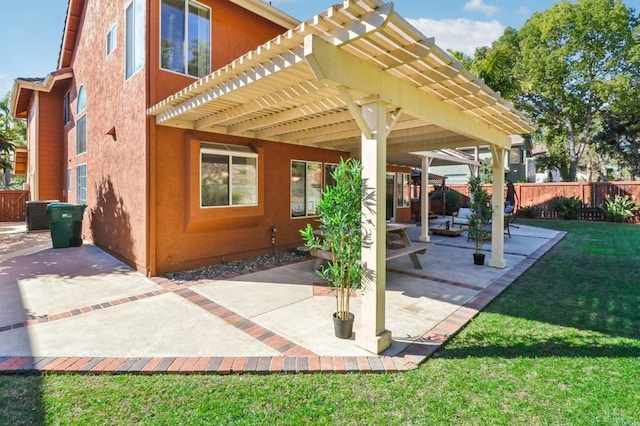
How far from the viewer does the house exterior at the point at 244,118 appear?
3.62 metres

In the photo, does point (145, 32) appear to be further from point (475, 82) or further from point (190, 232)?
point (475, 82)

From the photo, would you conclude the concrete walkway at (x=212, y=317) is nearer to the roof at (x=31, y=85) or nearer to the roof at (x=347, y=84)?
the roof at (x=347, y=84)

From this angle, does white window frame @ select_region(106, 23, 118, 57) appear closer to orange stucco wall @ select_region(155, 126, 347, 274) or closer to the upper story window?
the upper story window

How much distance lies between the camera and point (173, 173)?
7.07 metres

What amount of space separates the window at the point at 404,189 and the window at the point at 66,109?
610 inches

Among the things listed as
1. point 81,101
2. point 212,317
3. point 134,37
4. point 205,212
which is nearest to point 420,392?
point 212,317

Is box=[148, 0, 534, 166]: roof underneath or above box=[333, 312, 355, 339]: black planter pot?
above

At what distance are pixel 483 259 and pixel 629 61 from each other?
22.2 metres

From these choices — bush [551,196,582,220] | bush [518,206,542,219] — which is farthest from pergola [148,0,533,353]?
bush [518,206,542,219]

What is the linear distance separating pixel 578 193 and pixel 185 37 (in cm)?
2097

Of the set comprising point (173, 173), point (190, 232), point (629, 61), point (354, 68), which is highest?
point (629, 61)

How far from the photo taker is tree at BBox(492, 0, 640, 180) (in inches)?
800

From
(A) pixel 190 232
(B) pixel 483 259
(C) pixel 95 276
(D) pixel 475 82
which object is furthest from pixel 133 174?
(B) pixel 483 259

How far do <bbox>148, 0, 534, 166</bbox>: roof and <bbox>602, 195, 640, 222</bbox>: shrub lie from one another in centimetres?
1367
